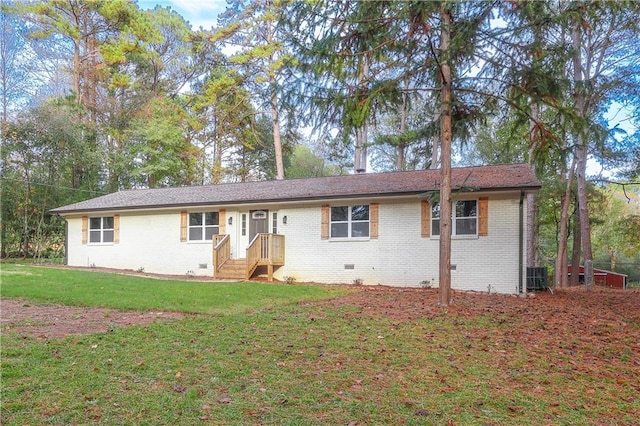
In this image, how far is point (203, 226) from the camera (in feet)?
49.7

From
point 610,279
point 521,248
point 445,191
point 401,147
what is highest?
point 401,147

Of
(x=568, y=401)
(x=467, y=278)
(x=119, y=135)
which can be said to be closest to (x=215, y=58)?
(x=119, y=135)

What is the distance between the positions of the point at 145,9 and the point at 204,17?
530 centimetres

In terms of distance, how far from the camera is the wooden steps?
13.4m

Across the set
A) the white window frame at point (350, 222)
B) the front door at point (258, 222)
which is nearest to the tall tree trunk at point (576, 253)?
the white window frame at point (350, 222)

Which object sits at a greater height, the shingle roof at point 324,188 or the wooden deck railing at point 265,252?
the shingle roof at point 324,188

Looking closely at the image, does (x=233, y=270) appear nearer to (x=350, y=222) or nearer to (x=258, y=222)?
(x=258, y=222)

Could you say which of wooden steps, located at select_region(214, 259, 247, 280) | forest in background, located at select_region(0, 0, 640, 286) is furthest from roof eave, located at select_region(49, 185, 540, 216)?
wooden steps, located at select_region(214, 259, 247, 280)

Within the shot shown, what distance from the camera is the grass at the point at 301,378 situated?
3111mm

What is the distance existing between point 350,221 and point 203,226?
569 centimetres

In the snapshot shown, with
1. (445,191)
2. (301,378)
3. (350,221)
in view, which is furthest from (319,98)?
(301,378)

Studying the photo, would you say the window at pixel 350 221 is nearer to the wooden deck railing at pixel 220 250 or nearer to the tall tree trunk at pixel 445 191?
the wooden deck railing at pixel 220 250

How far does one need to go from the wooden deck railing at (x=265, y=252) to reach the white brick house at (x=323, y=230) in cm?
3

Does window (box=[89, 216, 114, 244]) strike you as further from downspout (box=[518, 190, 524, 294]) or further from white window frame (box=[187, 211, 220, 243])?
downspout (box=[518, 190, 524, 294])
